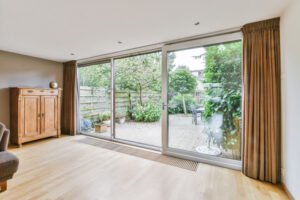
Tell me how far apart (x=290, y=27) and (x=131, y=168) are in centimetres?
282

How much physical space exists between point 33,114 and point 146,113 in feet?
9.49

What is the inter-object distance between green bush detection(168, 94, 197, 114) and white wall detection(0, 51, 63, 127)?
370 centimetres

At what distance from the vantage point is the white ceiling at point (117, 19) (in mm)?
1571

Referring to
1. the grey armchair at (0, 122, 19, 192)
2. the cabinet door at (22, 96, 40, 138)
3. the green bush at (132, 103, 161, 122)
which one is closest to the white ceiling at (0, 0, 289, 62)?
the cabinet door at (22, 96, 40, 138)

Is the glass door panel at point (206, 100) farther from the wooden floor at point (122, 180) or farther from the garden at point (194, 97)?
the wooden floor at point (122, 180)

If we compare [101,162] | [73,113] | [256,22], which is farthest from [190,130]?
[73,113]

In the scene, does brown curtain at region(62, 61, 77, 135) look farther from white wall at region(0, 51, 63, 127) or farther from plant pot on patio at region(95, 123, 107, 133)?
plant pot on patio at region(95, 123, 107, 133)

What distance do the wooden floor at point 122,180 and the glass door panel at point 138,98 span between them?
1.17 metres

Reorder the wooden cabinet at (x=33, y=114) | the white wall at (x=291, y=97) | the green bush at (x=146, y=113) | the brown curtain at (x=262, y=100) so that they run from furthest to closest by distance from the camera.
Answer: the green bush at (x=146, y=113), the wooden cabinet at (x=33, y=114), the brown curtain at (x=262, y=100), the white wall at (x=291, y=97)

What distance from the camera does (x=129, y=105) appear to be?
4.13 m

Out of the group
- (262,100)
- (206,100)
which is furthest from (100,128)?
(262,100)

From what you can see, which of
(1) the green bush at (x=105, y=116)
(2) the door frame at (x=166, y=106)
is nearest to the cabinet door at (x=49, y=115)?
(1) the green bush at (x=105, y=116)

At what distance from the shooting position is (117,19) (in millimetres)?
1891

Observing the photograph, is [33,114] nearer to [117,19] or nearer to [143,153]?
[143,153]
